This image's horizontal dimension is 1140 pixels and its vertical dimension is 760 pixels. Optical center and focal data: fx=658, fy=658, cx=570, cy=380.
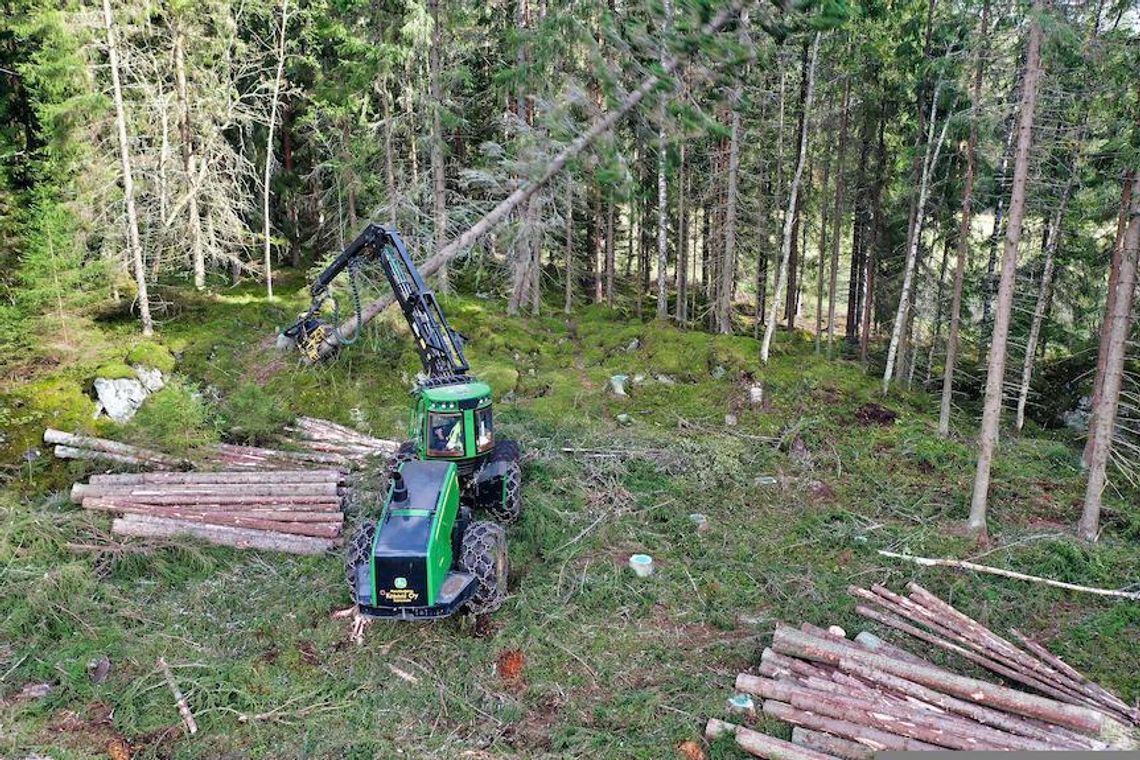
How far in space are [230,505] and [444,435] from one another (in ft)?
11.6

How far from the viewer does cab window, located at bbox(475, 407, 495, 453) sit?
29.5ft

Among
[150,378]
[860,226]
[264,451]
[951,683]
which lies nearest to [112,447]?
[264,451]

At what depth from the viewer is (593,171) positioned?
10.3 meters

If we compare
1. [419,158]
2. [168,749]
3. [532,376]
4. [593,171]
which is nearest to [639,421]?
[532,376]

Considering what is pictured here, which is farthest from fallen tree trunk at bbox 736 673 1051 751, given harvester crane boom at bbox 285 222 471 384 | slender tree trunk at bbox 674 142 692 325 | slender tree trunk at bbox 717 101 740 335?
slender tree trunk at bbox 674 142 692 325

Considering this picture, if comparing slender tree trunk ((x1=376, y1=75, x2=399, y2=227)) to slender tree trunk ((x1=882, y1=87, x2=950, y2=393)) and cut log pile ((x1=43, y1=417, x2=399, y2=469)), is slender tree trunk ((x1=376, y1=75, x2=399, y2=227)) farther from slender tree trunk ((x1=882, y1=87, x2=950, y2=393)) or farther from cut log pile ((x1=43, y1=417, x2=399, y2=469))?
slender tree trunk ((x1=882, y1=87, x2=950, y2=393))

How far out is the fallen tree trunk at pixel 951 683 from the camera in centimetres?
571

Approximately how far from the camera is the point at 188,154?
19.2 m

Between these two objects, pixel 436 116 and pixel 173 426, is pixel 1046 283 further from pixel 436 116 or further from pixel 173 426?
pixel 173 426

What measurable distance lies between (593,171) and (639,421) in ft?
20.5

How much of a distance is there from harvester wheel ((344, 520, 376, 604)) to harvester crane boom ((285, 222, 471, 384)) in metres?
2.64

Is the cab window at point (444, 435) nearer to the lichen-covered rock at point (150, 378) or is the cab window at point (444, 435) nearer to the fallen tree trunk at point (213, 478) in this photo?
the fallen tree trunk at point (213, 478)

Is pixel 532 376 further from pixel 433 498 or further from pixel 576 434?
pixel 433 498

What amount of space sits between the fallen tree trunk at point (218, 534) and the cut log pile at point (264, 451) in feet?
5.81
